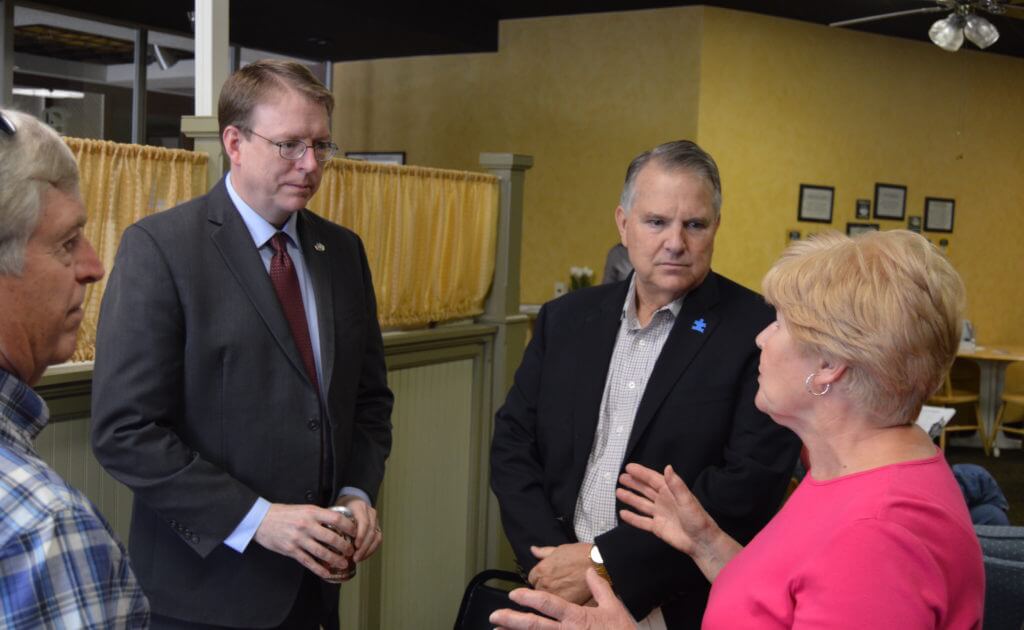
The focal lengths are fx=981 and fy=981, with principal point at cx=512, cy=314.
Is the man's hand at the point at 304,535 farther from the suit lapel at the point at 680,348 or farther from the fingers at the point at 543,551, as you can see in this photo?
the suit lapel at the point at 680,348

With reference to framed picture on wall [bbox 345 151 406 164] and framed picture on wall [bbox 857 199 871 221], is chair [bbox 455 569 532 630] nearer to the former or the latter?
framed picture on wall [bbox 857 199 871 221]

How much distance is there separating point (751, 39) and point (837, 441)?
7.05 metres

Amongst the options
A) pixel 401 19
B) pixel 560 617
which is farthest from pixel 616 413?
pixel 401 19

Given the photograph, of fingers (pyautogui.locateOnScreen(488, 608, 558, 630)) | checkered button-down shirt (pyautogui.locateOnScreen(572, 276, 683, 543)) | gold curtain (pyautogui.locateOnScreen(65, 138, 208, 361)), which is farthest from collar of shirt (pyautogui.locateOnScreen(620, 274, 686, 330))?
gold curtain (pyautogui.locateOnScreen(65, 138, 208, 361))

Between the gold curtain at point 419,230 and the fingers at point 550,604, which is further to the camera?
the gold curtain at point 419,230

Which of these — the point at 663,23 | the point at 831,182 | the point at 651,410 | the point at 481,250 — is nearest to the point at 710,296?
the point at 651,410

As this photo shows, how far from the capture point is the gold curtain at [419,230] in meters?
3.08

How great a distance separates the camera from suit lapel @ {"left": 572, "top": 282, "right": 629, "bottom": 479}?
2.01 metres

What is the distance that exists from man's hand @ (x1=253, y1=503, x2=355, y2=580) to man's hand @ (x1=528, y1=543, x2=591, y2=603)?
1.27ft

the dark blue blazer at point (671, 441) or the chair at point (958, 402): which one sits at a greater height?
the dark blue blazer at point (671, 441)

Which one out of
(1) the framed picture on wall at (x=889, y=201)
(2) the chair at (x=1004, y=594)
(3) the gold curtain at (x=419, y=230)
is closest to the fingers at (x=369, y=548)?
(3) the gold curtain at (x=419, y=230)

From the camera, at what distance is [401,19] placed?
778cm

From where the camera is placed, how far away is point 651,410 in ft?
6.39

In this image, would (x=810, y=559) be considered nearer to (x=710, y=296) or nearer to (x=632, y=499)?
(x=632, y=499)
